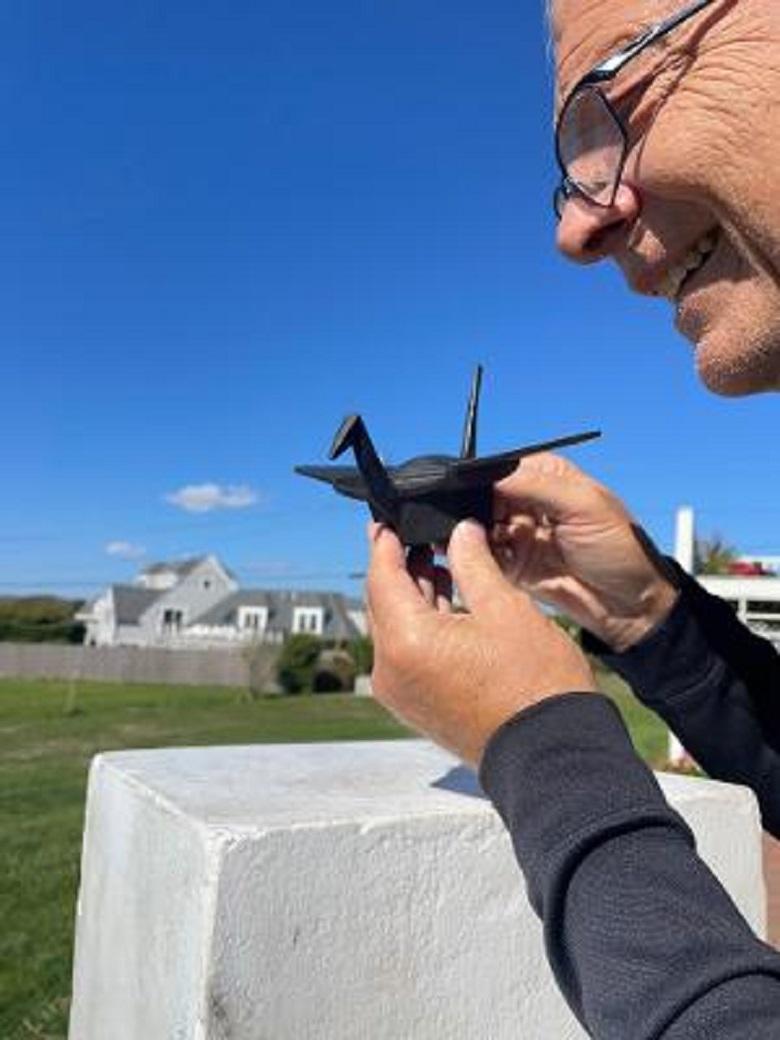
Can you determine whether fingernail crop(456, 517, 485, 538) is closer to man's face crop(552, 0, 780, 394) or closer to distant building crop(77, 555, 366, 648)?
man's face crop(552, 0, 780, 394)

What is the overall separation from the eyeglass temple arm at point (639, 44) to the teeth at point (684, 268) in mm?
227

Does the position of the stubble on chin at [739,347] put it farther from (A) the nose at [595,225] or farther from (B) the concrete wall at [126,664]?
(B) the concrete wall at [126,664]

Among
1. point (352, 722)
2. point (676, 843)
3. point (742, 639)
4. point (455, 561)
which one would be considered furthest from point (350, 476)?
point (352, 722)

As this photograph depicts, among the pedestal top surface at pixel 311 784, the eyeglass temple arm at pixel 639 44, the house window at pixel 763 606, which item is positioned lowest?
the pedestal top surface at pixel 311 784

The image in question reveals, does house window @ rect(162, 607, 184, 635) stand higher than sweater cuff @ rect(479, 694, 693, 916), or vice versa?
house window @ rect(162, 607, 184, 635)

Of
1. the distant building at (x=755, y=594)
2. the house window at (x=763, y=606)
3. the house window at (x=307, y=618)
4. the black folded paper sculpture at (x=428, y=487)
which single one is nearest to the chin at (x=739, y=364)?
the black folded paper sculpture at (x=428, y=487)

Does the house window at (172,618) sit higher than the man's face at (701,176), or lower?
higher

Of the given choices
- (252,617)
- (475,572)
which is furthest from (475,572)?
(252,617)

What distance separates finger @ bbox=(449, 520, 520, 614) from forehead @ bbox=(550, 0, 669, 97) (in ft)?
1.99

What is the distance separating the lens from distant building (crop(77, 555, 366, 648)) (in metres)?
84.8

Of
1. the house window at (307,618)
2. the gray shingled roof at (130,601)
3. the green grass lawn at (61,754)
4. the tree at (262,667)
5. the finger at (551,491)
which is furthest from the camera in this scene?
the gray shingled roof at (130,601)

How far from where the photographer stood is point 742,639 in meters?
2.11

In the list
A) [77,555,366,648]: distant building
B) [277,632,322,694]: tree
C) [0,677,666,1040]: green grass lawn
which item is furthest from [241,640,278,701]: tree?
[77,555,366,648]: distant building

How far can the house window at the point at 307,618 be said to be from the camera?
3334 inches
